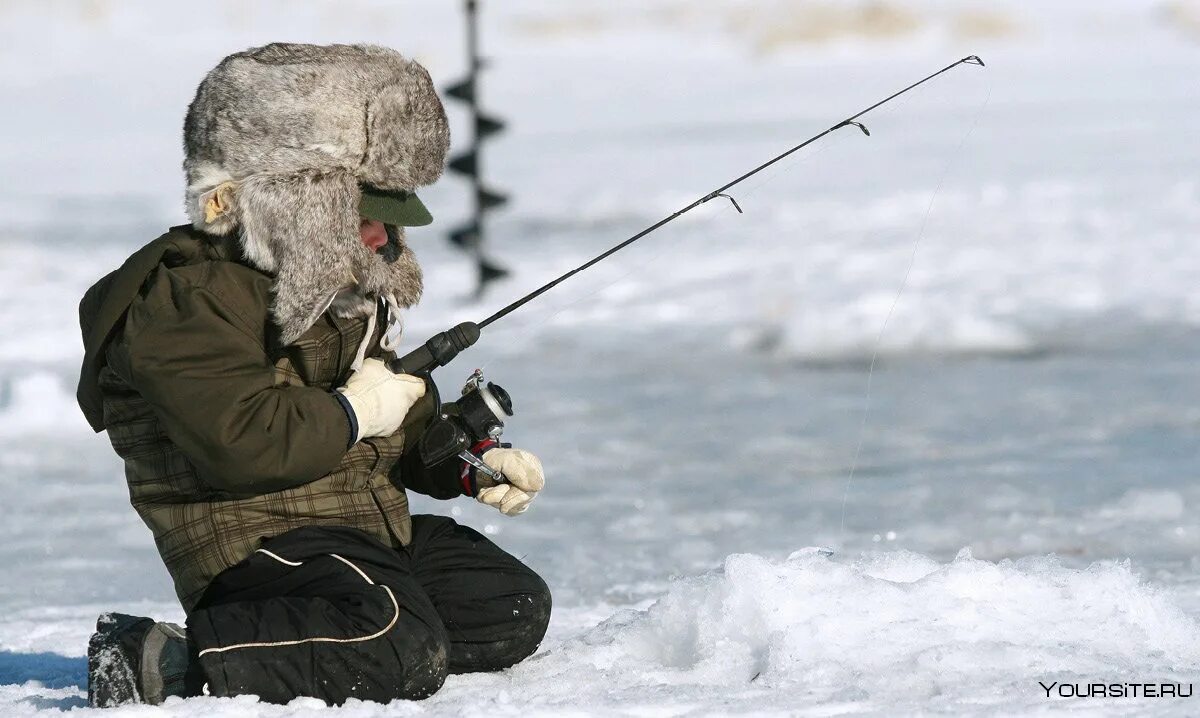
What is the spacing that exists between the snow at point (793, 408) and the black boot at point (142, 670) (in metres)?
0.07

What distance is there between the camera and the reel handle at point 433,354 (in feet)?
9.07

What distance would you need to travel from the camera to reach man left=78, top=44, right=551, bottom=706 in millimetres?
2486

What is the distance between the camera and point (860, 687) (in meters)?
2.49

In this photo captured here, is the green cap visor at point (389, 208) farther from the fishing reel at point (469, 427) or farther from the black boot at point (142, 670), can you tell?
the black boot at point (142, 670)

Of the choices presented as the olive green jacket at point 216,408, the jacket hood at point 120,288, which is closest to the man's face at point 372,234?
the olive green jacket at point 216,408

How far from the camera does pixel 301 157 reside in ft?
8.54

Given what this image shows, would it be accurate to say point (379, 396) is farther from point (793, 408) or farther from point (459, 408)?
point (793, 408)

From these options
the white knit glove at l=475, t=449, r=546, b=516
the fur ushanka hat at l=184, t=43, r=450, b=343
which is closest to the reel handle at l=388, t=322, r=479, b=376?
the fur ushanka hat at l=184, t=43, r=450, b=343

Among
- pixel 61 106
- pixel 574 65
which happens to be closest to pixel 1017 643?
pixel 61 106

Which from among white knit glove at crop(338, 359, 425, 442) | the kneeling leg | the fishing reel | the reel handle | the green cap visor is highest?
the green cap visor

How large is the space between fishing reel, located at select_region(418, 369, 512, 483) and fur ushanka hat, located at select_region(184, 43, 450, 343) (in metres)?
0.28

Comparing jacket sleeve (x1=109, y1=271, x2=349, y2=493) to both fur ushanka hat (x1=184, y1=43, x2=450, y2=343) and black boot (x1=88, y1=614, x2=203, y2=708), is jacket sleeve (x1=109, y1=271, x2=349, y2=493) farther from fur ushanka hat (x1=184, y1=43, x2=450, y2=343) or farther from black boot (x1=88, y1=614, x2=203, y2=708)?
black boot (x1=88, y1=614, x2=203, y2=708)

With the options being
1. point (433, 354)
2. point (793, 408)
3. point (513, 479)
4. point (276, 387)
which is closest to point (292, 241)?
point (276, 387)

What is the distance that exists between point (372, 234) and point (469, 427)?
42 cm
